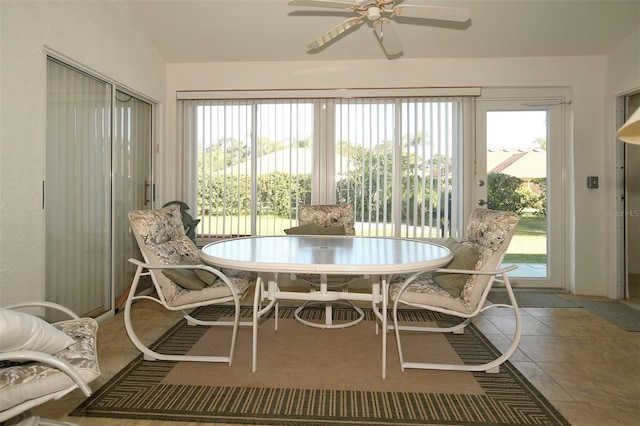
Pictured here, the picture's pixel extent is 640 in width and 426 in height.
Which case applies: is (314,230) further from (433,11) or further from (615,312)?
(615,312)

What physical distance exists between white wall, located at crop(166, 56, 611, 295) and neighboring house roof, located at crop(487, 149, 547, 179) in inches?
11.5

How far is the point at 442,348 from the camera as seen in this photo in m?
2.55

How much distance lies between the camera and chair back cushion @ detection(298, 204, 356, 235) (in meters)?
3.58

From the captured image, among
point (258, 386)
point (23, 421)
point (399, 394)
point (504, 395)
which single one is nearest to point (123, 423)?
point (23, 421)

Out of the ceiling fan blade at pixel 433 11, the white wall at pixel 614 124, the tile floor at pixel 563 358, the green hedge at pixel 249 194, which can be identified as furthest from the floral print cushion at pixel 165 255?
the white wall at pixel 614 124

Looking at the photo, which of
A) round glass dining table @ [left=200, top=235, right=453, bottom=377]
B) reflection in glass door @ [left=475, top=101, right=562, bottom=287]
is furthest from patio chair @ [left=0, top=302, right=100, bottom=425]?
reflection in glass door @ [left=475, top=101, right=562, bottom=287]

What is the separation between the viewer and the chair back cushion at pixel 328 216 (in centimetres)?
358

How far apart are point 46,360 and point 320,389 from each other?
1.28 m

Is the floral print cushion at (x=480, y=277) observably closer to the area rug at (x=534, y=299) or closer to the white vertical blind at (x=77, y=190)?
the area rug at (x=534, y=299)

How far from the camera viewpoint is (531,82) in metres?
4.06

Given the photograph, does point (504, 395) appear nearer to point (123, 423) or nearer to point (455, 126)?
point (123, 423)

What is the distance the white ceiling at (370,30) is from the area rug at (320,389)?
9.28ft

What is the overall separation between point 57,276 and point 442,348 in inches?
108

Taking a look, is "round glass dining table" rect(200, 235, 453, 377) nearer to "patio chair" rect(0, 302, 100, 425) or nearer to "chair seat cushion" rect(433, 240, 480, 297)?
"chair seat cushion" rect(433, 240, 480, 297)
